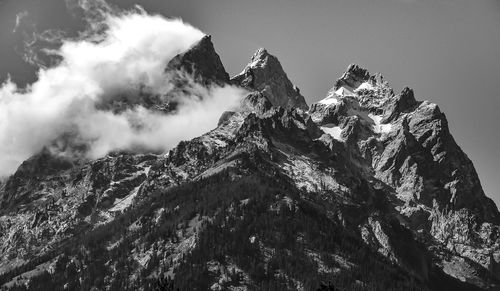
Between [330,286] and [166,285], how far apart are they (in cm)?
3291

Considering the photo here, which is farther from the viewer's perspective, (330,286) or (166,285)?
(166,285)

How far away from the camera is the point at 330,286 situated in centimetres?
14550

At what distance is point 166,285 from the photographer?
541 feet
